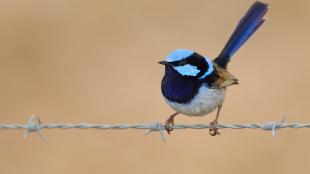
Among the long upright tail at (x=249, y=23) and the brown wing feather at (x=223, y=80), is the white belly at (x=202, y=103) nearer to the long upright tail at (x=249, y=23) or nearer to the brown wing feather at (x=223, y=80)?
the brown wing feather at (x=223, y=80)

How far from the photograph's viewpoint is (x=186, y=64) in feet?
18.4

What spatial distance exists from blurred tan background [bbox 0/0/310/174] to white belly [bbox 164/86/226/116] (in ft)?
9.33

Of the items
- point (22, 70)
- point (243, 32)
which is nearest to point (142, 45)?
point (22, 70)

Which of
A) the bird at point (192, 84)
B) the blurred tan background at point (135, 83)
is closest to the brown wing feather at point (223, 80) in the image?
the bird at point (192, 84)

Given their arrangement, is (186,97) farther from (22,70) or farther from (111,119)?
(22,70)

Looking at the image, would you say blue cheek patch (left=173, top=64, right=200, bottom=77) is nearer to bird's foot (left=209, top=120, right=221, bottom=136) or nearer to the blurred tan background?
bird's foot (left=209, top=120, right=221, bottom=136)

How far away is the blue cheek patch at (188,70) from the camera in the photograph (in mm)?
5578

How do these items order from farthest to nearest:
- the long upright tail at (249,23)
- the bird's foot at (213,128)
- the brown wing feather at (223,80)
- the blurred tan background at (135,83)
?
the blurred tan background at (135,83) < the long upright tail at (249,23) < the brown wing feather at (223,80) < the bird's foot at (213,128)

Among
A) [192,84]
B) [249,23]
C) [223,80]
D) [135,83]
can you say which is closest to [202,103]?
[192,84]

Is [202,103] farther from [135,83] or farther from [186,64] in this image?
[135,83]

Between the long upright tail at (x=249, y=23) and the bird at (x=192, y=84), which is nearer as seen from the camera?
the bird at (x=192, y=84)

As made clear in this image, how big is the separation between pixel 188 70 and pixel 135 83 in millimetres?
4663

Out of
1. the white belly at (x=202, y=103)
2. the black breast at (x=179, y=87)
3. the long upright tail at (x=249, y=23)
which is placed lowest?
the white belly at (x=202, y=103)

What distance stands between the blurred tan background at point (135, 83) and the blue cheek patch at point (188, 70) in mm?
2889
